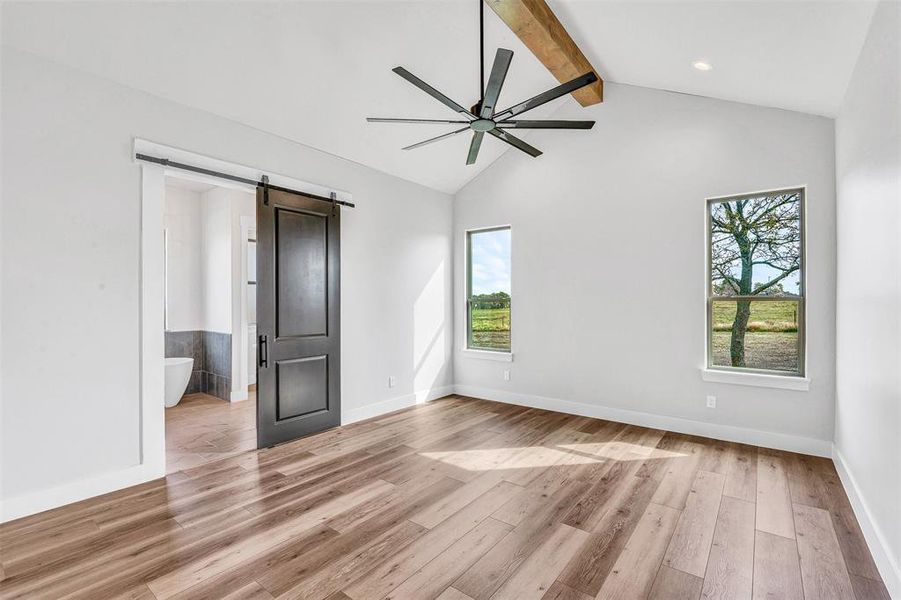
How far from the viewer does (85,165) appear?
288cm

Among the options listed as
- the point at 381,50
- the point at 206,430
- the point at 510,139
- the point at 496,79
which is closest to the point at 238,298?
the point at 206,430

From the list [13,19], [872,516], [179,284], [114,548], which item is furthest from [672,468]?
[179,284]

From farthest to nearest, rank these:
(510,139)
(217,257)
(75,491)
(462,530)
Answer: (217,257) → (510,139) → (75,491) → (462,530)

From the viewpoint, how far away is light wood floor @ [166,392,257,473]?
12.0 ft

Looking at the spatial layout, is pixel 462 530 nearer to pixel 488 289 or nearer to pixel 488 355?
pixel 488 355

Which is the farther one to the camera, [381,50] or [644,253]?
[644,253]

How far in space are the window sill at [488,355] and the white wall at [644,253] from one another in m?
0.11

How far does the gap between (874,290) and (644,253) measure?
2.17m

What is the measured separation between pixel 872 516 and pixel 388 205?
4.73m

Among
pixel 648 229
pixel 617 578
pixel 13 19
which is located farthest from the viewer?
pixel 648 229

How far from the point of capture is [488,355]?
5.66m

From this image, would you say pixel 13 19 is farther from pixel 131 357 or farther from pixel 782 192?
pixel 782 192

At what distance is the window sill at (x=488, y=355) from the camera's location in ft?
18.0

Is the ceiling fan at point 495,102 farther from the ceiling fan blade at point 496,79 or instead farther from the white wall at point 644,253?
the white wall at point 644,253
